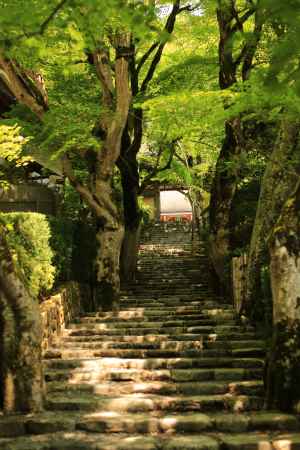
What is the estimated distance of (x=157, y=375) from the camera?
9.78 meters

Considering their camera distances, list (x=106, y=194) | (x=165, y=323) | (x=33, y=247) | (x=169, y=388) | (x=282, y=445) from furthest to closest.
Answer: (x=106, y=194), (x=165, y=323), (x=33, y=247), (x=169, y=388), (x=282, y=445)

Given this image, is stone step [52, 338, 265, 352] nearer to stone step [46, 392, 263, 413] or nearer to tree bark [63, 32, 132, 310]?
stone step [46, 392, 263, 413]

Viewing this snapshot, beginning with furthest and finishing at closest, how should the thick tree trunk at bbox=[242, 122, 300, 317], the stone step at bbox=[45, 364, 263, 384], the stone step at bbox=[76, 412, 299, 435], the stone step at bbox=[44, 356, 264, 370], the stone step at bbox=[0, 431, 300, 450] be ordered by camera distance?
1. the thick tree trunk at bbox=[242, 122, 300, 317]
2. the stone step at bbox=[44, 356, 264, 370]
3. the stone step at bbox=[45, 364, 263, 384]
4. the stone step at bbox=[76, 412, 299, 435]
5. the stone step at bbox=[0, 431, 300, 450]

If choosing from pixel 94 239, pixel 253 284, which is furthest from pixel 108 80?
pixel 253 284

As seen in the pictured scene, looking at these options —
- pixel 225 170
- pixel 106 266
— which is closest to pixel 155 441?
pixel 106 266

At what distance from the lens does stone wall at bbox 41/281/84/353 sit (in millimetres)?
11469

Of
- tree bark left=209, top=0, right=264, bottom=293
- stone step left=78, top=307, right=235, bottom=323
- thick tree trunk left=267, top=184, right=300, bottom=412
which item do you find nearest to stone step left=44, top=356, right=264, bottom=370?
thick tree trunk left=267, top=184, right=300, bottom=412

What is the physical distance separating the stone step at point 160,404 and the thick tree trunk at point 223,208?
7.60 m

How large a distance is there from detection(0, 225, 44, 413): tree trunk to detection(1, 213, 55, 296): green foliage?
2.32 meters

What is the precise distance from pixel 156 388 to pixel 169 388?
0.23 meters

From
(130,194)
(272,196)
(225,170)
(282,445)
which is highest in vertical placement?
(225,170)

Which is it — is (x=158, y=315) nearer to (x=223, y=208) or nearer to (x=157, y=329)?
(x=157, y=329)

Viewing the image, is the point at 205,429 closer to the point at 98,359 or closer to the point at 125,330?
the point at 98,359

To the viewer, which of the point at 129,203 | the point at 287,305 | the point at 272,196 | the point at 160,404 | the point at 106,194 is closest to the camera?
the point at 287,305
